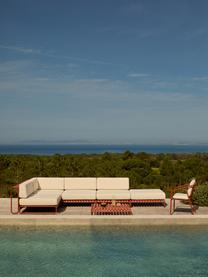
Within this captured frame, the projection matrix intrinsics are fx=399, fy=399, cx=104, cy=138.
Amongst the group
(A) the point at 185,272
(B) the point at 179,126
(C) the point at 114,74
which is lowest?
(A) the point at 185,272

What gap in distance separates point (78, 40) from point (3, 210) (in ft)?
46.0

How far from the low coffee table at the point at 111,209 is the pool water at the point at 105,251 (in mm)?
Answer: 772

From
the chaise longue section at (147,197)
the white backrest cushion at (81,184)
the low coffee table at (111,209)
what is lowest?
the low coffee table at (111,209)

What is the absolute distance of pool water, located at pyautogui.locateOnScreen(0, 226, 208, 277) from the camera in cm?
693

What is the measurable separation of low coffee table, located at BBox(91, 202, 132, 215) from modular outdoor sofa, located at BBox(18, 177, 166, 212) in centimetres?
27

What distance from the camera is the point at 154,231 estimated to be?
29.6 feet

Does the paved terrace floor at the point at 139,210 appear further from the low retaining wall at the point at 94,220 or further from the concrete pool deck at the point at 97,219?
the low retaining wall at the point at 94,220

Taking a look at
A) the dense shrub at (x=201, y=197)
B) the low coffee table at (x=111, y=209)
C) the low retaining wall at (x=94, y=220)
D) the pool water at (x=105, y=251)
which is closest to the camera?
the pool water at (x=105, y=251)

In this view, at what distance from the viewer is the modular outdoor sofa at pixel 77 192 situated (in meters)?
9.98

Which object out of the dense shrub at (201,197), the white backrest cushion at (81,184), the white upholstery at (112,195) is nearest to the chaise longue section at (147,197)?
the white upholstery at (112,195)

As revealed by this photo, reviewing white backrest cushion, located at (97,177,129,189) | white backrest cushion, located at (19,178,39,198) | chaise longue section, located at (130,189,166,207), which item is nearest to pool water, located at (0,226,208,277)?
white backrest cushion, located at (19,178,39,198)

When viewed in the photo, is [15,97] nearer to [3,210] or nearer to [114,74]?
[114,74]

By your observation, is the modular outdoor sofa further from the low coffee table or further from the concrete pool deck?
the concrete pool deck

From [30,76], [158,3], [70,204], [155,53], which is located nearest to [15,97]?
[30,76]
